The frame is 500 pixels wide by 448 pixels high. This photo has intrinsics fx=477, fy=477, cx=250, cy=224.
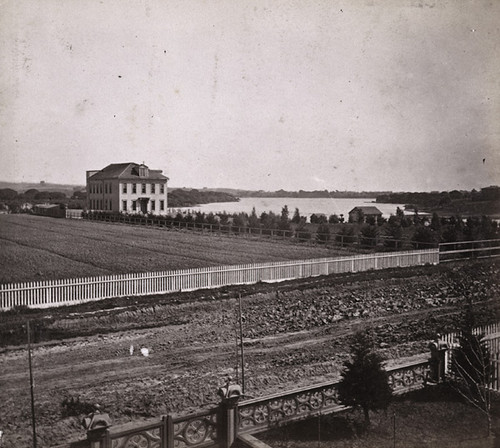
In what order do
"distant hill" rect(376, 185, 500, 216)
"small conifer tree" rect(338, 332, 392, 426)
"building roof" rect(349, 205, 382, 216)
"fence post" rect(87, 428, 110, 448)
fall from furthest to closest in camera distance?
1. "building roof" rect(349, 205, 382, 216)
2. "distant hill" rect(376, 185, 500, 216)
3. "small conifer tree" rect(338, 332, 392, 426)
4. "fence post" rect(87, 428, 110, 448)

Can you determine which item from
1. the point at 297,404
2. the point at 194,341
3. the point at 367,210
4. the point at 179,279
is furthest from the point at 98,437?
the point at 367,210

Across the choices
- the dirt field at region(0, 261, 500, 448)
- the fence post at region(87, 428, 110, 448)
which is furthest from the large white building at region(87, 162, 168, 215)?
the fence post at region(87, 428, 110, 448)

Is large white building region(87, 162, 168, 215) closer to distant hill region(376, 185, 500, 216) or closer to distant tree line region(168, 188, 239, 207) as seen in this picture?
distant tree line region(168, 188, 239, 207)

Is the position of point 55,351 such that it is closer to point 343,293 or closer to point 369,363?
point 369,363

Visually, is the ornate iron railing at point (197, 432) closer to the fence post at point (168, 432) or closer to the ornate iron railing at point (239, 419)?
the ornate iron railing at point (239, 419)

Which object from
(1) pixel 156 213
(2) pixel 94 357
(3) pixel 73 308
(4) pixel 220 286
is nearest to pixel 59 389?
(2) pixel 94 357

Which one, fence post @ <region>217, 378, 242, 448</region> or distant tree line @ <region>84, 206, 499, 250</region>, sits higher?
distant tree line @ <region>84, 206, 499, 250</region>

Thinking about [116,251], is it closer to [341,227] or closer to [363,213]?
[341,227]
